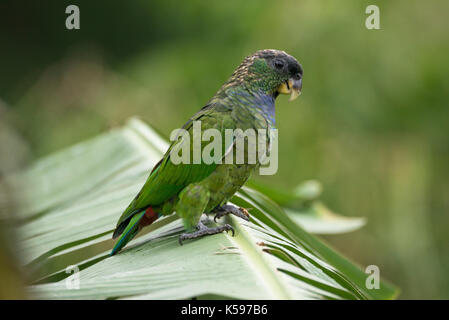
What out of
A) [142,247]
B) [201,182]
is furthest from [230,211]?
[142,247]

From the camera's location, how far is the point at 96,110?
16.0 feet

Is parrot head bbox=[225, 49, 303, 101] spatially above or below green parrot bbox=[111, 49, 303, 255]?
above

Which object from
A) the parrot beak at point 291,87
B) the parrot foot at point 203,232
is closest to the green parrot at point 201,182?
the parrot foot at point 203,232

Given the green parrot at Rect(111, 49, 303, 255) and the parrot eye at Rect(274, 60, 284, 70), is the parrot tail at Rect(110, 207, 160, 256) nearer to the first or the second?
the green parrot at Rect(111, 49, 303, 255)

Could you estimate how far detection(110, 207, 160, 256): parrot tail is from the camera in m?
1.81

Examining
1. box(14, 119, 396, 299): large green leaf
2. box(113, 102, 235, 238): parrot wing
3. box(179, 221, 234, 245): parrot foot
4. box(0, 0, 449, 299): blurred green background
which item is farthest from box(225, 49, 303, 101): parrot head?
box(0, 0, 449, 299): blurred green background

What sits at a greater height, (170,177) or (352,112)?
(352,112)

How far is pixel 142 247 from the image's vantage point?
1.86 metres

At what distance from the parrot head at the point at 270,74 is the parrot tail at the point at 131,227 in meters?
0.67

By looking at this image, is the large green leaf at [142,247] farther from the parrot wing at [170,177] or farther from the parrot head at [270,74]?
the parrot head at [270,74]

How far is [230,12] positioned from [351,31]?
2275 mm

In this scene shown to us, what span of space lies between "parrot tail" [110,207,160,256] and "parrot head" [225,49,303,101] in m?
0.67

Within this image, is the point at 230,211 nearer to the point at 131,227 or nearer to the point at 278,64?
the point at 131,227

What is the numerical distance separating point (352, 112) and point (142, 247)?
3.68 metres
